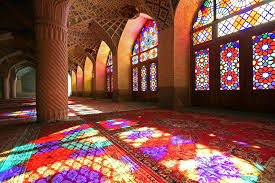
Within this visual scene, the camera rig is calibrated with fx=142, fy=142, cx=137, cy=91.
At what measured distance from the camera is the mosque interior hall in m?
1.24

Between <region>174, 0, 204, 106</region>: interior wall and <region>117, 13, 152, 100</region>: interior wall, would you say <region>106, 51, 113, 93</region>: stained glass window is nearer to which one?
<region>117, 13, 152, 100</region>: interior wall

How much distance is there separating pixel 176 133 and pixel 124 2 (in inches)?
289

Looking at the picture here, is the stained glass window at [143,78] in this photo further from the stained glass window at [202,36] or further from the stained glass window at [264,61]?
the stained glass window at [264,61]

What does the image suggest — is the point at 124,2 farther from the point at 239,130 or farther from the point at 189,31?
the point at 239,130

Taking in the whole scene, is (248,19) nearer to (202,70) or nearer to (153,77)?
(202,70)

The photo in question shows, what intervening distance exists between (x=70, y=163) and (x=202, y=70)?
5217 mm

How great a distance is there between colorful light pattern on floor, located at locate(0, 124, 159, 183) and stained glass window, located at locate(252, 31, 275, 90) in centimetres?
436

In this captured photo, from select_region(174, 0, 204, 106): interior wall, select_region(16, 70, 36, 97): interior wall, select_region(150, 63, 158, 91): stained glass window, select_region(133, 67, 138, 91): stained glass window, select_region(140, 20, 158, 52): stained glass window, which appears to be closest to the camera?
select_region(174, 0, 204, 106): interior wall

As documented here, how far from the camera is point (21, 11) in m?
4.80

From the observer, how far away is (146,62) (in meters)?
8.29

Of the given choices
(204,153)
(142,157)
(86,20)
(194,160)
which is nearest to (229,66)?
(204,153)

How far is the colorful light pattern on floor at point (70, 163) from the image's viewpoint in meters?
1.09

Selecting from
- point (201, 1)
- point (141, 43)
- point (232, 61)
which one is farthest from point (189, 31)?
point (141, 43)

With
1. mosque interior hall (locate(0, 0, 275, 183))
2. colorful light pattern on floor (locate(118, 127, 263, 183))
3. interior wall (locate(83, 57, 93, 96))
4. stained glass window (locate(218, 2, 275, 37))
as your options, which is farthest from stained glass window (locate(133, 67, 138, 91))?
interior wall (locate(83, 57, 93, 96))
